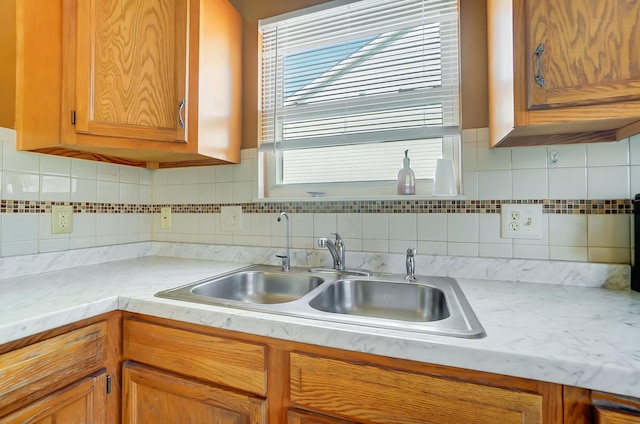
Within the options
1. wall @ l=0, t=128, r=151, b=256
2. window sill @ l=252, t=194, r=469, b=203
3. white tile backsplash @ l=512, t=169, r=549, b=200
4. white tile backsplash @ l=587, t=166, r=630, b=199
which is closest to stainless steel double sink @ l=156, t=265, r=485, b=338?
Result: window sill @ l=252, t=194, r=469, b=203

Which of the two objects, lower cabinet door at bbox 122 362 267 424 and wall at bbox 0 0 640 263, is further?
wall at bbox 0 0 640 263

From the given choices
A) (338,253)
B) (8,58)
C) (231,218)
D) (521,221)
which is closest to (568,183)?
(521,221)

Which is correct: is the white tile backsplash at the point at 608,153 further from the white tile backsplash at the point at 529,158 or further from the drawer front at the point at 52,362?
the drawer front at the point at 52,362

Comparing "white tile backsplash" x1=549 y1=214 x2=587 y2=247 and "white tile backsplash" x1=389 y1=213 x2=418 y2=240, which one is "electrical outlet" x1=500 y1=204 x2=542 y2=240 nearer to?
"white tile backsplash" x1=549 y1=214 x2=587 y2=247

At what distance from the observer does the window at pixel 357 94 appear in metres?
1.26

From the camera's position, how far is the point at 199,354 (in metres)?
0.80

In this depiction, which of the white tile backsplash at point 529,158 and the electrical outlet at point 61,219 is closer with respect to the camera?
the white tile backsplash at point 529,158

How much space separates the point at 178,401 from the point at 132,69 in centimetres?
122

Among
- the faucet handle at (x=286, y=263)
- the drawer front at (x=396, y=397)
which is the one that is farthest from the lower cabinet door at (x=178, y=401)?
the faucet handle at (x=286, y=263)

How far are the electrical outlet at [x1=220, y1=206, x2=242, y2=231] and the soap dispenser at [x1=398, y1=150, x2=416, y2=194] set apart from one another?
0.82 metres

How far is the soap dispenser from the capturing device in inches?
46.3

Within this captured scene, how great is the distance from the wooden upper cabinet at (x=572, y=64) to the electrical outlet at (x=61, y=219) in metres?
1.78

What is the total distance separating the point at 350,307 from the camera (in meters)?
1.11

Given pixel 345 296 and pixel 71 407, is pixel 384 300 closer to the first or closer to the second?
pixel 345 296
